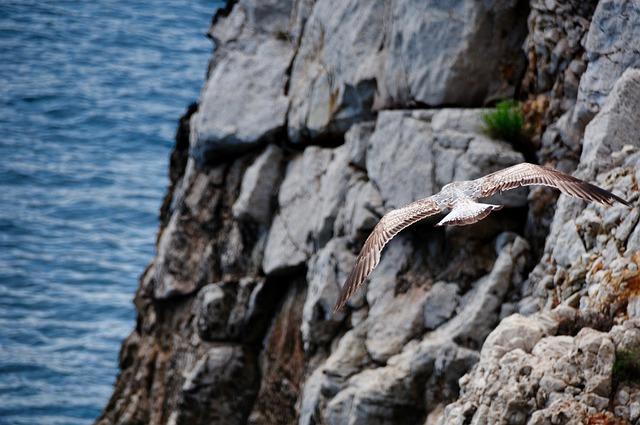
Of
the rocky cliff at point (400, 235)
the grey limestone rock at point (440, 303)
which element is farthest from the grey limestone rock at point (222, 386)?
the grey limestone rock at point (440, 303)

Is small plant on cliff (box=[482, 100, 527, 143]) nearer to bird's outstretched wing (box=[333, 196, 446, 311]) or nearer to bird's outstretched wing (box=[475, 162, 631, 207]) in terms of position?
bird's outstretched wing (box=[475, 162, 631, 207])

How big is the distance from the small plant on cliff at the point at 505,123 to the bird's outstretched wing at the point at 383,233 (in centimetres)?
389

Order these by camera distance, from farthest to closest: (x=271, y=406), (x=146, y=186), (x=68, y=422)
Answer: (x=146, y=186) < (x=68, y=422) < (x=271, y=406)

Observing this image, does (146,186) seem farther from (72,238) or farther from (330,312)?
(330,312)

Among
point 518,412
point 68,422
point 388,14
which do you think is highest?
point 388,14

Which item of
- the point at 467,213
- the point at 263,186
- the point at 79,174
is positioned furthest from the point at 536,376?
the point at 79,174

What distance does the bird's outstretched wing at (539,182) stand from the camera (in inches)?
448

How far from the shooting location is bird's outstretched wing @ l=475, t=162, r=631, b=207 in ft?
37.3

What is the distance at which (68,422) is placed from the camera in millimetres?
31719

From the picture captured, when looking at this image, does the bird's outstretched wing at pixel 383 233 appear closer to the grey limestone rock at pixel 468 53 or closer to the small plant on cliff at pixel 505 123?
the small plant on cliff at pixel 505 123

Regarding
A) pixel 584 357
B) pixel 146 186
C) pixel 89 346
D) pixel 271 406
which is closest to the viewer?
pixel 584 357

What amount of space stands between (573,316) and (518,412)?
1511 mm

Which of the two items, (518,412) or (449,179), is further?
(449,179)

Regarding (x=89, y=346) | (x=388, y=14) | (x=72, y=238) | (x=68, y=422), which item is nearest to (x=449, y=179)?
(x=388, y=14)
